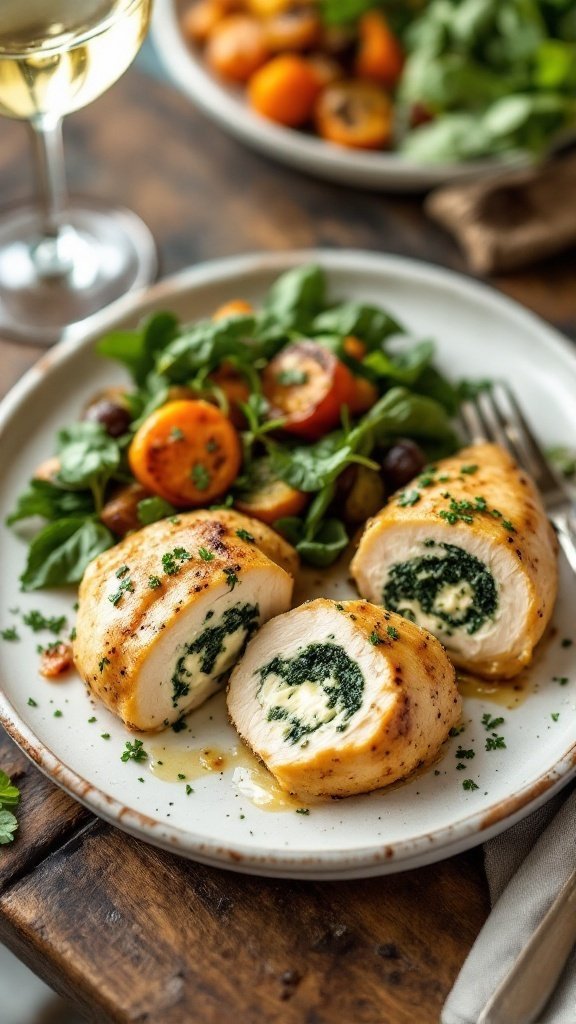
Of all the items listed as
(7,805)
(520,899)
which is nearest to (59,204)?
(7,805)

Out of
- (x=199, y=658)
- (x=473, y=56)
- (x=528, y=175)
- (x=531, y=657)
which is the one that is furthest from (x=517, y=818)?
(x=473, y=56)

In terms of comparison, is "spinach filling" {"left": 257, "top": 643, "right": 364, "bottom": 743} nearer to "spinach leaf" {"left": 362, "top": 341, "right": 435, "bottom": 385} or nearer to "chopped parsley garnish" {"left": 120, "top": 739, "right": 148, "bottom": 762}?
"chopped parsley garnish" {"left": 120, "top": 739, "right": 148, "bottom": 762}

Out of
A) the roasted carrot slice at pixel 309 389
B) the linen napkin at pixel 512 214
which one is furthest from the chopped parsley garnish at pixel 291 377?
the linen napkin at pixel 512 214

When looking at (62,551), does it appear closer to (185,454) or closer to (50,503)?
(50,503)

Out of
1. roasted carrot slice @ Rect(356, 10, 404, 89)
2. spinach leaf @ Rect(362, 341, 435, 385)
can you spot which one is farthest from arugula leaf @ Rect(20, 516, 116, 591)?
roasted carrot slice @ Rect(356, 10, 404, 89)

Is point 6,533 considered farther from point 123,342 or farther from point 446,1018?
point 446,1018
